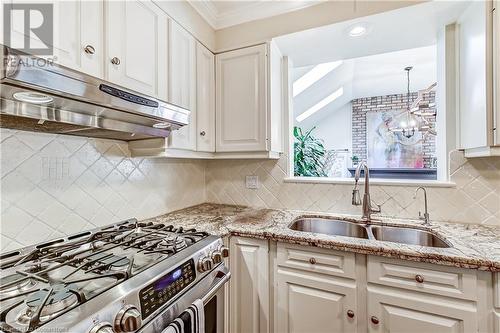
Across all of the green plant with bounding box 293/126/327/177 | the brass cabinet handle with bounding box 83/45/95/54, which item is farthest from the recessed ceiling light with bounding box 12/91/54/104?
the green plant with bounding box 293/126/327/177

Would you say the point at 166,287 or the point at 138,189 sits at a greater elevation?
the point at 138,189

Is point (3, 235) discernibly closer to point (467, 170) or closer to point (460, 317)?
point (460, 317)

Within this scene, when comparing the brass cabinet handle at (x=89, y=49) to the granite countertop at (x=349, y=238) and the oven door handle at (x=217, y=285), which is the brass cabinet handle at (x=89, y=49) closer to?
the granite countertop at (x=349, y=238)

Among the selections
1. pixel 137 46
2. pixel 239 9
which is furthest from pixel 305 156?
pixel 137 46

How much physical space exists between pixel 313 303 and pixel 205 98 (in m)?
1.47

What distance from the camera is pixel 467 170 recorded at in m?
1.55

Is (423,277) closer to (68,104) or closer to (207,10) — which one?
(68,104)

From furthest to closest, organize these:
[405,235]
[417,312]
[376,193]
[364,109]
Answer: [364,109]
[376,193]
[405,235]
[417,312]

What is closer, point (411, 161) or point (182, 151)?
point (182, 151)

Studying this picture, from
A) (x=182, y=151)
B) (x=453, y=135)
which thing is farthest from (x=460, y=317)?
(x=182, y=151)

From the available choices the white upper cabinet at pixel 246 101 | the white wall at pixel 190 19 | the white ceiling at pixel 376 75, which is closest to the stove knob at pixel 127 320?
the white upper cabinet at pixel 246 101

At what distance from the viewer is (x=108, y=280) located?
32.0 inches

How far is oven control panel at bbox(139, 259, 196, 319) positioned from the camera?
0.78 m

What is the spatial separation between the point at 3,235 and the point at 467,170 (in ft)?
7.98
